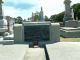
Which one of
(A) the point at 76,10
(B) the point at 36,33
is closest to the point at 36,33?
(B) the point at 36,33

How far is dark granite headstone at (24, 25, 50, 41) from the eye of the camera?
15836 millimetres

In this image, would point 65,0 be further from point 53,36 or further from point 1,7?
point 53,36

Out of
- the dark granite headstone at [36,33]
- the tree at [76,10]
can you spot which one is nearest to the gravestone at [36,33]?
the dark granite headstone at [36,33]

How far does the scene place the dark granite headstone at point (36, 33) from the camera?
15.8 metres

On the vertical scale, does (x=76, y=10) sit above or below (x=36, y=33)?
above

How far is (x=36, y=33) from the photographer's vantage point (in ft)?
52.1

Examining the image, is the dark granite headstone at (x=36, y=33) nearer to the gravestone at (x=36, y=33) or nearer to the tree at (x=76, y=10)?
the gravestone at (x=36, y=33)

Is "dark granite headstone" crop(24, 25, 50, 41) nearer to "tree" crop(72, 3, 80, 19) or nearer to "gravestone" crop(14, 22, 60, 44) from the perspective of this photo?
"gravestone" crop(14, 22, 60, 44)

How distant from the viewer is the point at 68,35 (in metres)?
21.3

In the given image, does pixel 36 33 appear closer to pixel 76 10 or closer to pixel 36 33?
pixel 36 33

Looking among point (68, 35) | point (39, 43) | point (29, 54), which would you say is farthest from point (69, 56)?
point (68, 35)

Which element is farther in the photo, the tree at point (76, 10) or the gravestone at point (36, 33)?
the tree at point (76, 10)

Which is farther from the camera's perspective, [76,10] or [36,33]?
[76,10]

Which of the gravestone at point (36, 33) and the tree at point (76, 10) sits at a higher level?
the tree at point (76, 10)
